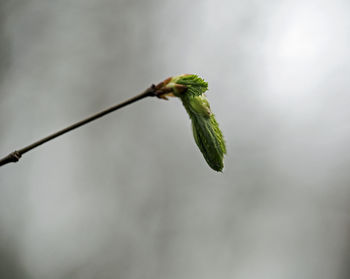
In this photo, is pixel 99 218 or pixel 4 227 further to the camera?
pixel 99 218

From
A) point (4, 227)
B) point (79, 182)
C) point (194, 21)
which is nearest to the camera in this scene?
point (4, 227)

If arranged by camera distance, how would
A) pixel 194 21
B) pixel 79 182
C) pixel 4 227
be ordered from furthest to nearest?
pixel 194 21, pixel 79 182, pixel 4 227

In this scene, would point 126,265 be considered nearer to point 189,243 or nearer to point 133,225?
point 133,225

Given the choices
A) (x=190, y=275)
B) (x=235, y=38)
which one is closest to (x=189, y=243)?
(x=190, y=275)

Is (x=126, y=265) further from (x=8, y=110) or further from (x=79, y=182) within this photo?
(x=8, y=110)

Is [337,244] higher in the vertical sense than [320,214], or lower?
lower

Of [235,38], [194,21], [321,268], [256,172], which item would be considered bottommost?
[321,268]

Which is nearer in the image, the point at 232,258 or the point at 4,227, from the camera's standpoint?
the point at 4,227

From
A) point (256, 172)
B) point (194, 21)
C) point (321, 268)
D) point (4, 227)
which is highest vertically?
point (194, 21)

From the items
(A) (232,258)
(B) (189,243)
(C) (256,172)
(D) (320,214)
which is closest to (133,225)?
(B) (189,243)
